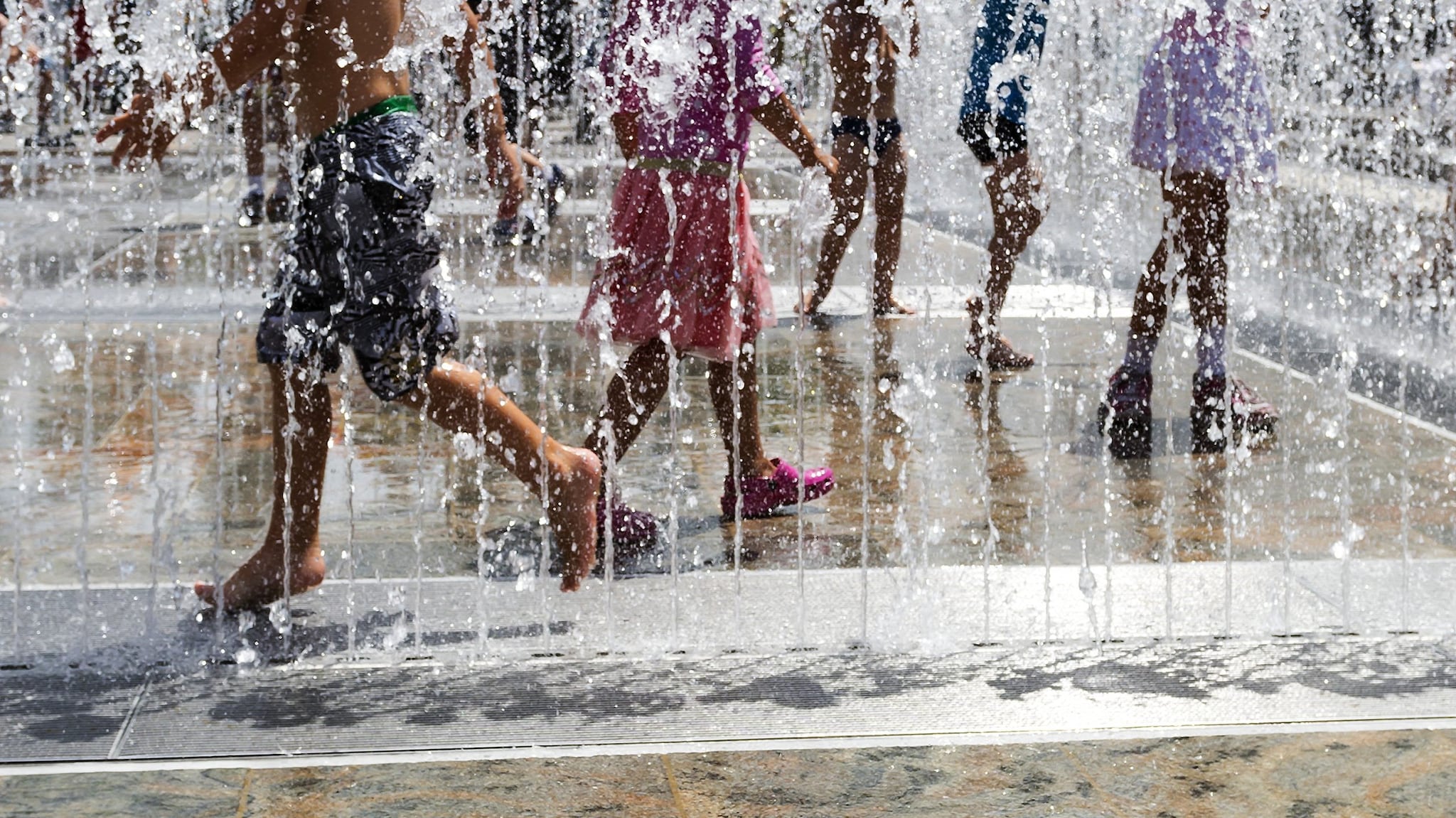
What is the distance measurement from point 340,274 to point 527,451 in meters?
0.56

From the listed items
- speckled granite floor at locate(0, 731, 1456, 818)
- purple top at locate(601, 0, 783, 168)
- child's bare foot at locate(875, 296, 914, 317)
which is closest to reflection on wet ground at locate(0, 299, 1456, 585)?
child's bare foot at locate(875, 296, 914, 317)

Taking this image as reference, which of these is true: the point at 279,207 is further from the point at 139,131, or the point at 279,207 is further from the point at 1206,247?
the point at 139,131

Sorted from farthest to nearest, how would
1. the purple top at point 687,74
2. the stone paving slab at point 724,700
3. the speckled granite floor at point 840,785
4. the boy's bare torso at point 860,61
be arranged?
the boy's bare torso at point 860,61, the purple top at point 687,74, the stone paving slab at point 724,700, the speckled granite floor at point 840,785

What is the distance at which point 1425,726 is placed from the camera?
369 cm

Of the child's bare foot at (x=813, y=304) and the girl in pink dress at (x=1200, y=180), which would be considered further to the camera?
the child's bare foot at (x=813, y=304)

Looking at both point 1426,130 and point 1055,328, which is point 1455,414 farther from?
point 1426,130

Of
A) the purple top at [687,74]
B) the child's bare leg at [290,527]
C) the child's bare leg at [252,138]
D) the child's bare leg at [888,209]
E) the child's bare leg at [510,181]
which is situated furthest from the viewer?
the child's bare leg at [252,138]

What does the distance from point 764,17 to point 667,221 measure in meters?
0.61

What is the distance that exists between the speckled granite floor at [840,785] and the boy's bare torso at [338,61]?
142 cm

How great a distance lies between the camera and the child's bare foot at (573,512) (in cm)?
434

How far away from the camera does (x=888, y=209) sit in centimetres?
794

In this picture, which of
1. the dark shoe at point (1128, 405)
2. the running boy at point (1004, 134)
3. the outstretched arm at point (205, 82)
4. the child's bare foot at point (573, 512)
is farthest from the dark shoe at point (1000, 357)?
the outstretched arm at point (205, 82)

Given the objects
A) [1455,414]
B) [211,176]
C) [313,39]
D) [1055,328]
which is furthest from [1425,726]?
[211,176]

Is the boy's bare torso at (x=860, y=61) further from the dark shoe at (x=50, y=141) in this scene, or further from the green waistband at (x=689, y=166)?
the dark shoe at (x=50, y=141)
